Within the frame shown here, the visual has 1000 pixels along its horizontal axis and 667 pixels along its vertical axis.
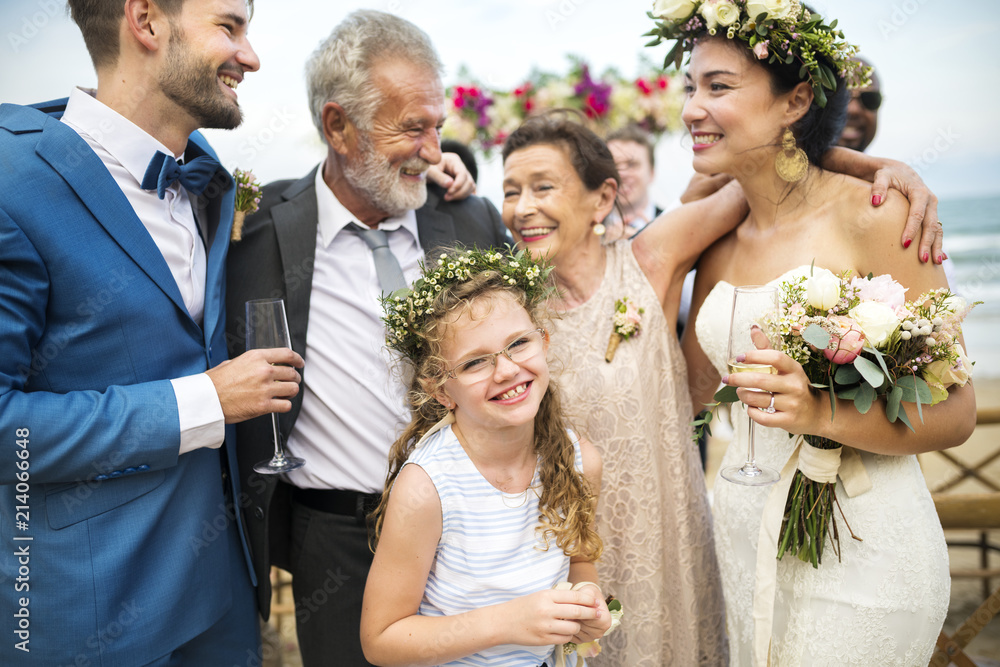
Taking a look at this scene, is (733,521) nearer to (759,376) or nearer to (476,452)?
(759,376)

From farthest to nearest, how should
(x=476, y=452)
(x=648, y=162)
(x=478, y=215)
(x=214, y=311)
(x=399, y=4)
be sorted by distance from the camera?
(x=648, y=162)
(x=399, y=4)
(x=478, y=215)
(x=214, y=311)
(x=476, y=452)

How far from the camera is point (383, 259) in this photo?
2.82 m

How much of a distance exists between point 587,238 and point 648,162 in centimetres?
336

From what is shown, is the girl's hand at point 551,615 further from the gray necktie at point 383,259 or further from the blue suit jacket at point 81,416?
the gray necktie at point 383,259

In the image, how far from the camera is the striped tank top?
1972 millimetres

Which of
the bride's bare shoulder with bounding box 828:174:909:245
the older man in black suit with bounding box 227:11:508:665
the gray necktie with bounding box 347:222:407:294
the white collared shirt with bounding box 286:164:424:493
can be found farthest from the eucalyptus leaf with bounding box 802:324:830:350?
the gray necktie with bounding box 347:222:407:294

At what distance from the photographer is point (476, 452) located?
82.1 inches

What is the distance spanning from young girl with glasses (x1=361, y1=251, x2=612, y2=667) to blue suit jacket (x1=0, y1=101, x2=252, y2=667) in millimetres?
710

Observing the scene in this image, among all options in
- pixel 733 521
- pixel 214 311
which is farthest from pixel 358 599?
pixel 733 521

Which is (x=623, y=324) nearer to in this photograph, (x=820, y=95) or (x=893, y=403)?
(x=893, y=403)

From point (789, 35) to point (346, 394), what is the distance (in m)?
2.12

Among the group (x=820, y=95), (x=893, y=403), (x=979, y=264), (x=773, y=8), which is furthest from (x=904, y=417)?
(x=979, y=264)

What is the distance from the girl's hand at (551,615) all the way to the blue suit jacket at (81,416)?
1113mm

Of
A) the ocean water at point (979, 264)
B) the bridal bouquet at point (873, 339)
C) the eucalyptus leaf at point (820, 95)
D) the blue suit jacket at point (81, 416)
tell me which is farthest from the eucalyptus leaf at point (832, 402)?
the ocean water at point (979, 264)
